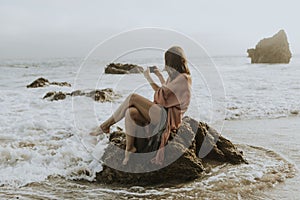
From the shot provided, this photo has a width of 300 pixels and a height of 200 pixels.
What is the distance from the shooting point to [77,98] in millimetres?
10531

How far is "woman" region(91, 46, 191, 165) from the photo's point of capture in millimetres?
3873

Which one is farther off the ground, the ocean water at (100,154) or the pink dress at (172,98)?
the pink dress at (172,98)

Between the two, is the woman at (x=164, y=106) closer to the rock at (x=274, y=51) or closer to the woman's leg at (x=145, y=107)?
the woman's leg at (x=145, y=107)

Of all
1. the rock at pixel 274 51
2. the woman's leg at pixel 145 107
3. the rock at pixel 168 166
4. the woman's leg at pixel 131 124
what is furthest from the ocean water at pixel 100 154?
the rock at pixel 274 51

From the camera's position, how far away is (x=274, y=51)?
41.8 m

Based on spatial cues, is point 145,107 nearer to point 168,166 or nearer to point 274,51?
point 168,166

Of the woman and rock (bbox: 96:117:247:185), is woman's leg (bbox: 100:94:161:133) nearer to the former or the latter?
the woman

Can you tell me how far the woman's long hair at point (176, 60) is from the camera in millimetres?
3871

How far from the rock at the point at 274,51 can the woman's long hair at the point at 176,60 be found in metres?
40.2

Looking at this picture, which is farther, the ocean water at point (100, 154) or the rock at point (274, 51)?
the rock at point (274, 51)

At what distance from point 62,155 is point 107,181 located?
1.09 meters

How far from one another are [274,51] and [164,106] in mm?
41228

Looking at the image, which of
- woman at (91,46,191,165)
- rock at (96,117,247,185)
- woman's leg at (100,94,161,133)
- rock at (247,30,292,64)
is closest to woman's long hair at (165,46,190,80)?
woman at (91,46,191,165)

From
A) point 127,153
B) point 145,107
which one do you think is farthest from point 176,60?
point 127,153
